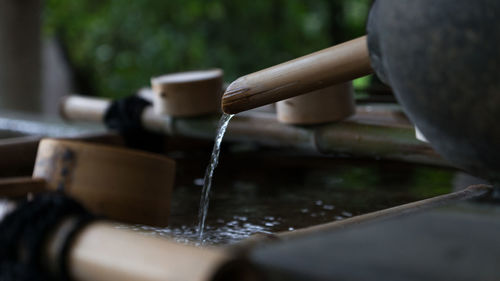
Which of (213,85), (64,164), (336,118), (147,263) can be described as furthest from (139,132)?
(147,263)

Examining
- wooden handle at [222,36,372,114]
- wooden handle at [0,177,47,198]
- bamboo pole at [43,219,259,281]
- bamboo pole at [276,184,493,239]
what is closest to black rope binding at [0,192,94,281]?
bamboo pole at [43,219,259,281]

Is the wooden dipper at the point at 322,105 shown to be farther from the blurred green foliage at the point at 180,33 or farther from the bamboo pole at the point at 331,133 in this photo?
the blurred green foliage at the point at 180,33

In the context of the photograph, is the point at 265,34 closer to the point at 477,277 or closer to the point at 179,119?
the point at 179,119

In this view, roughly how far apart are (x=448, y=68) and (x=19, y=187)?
756 mm

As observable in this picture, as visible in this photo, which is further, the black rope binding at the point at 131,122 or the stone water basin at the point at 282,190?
the black rope binding at the point at 131,122

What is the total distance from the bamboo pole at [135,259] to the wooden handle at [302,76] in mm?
512

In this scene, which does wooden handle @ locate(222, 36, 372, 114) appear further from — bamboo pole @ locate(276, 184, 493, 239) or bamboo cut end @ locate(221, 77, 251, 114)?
bamboo pole @ locate(276, 184, 493, 239)

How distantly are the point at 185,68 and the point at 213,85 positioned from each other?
7053mm

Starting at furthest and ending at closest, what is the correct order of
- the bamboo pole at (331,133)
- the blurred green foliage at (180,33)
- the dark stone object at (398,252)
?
the blurred green foliage at (180,33)
the bamboo pole at (331,133)
the dark stone object at (398,252)

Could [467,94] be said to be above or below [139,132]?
above

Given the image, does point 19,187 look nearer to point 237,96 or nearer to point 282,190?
point 237,96

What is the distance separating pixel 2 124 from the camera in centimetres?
363

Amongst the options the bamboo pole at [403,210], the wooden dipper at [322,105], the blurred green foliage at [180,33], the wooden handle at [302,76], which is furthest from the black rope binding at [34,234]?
the blurred green foliage at [180,33]

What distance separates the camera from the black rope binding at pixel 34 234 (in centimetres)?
98
